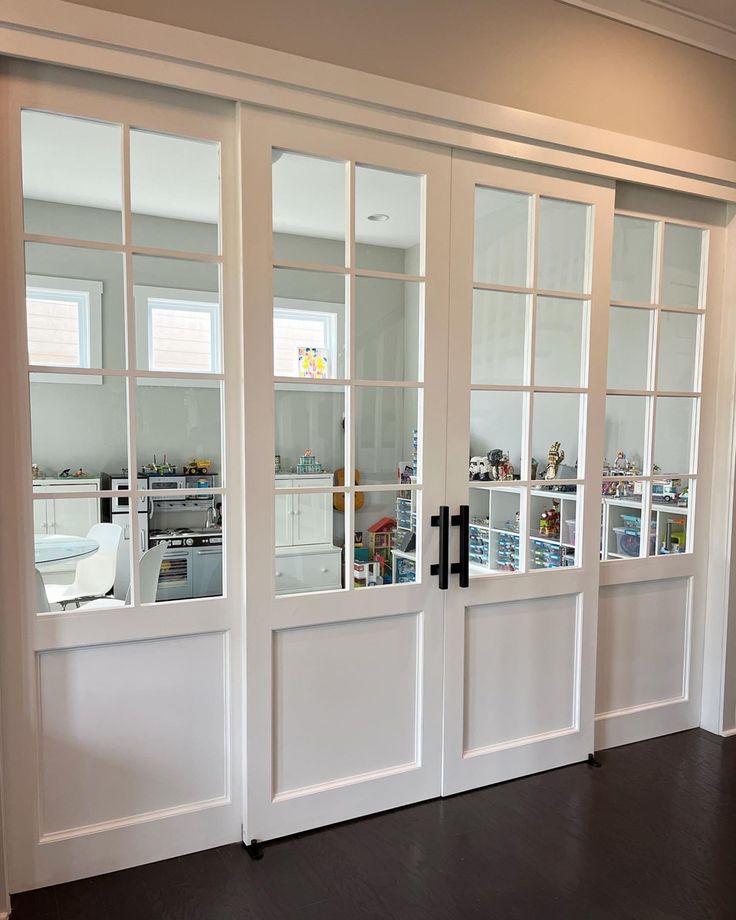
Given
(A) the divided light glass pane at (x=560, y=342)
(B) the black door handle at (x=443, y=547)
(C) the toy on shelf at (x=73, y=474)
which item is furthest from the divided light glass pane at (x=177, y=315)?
(A) the divided light glass pane at (x=560, y=342)

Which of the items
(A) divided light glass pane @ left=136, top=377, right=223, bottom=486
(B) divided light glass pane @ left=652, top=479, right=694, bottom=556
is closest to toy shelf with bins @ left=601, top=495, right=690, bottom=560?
(B) divided light glass pane @ left=652, top=479, right=694, bottom=556

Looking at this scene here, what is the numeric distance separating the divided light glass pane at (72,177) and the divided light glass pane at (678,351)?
2.26 meters

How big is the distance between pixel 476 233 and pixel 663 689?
2.21m

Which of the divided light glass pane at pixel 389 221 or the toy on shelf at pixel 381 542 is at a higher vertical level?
the divided light glass pane at pixel 389 221

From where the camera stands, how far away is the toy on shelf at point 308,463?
223 cm

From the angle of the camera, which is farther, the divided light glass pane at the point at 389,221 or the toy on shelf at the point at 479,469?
the toy on shelf at the point at 479,469

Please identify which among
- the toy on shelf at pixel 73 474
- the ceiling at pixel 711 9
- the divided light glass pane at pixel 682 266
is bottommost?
the toy on shelf at pixel 73 474

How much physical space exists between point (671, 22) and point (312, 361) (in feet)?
6.74

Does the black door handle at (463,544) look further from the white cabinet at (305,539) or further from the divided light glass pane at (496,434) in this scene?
the white cabinet at (305,539)

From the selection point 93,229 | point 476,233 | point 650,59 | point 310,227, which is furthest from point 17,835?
point 650,59

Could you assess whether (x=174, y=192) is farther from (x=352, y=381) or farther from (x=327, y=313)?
(x=352, y=381)

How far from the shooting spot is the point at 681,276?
2.96 m

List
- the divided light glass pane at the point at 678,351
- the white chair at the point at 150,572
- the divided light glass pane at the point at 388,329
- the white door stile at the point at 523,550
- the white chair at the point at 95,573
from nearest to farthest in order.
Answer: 1. the white chair at the point at 95,573
2. the white chair at the point at 150,572
3. the divided light glass pane at the point at 388,329
4. the white door stile at the point at 523,550
5. the divided light glass pane at the point at 678,351

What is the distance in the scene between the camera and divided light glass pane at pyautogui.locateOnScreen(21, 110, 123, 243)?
1875 millimetres
